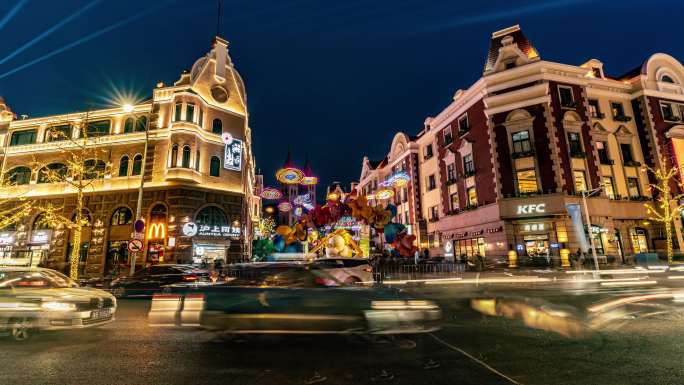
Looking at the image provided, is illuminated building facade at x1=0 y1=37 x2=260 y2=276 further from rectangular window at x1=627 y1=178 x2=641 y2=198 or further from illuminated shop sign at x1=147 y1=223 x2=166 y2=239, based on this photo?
rectangular window at x1=627 y1=178 x2=641 y2=198

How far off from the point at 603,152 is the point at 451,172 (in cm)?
1265

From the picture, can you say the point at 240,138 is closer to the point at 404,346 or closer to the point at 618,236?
the point at 404,346

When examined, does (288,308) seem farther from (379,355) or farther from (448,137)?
(448,137)

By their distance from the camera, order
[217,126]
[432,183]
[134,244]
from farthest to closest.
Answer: [432,183] → [217,126] → [134,244]

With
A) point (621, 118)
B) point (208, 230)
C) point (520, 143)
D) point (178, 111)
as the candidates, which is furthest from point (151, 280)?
point (621, 118)

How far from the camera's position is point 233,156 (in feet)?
97.2

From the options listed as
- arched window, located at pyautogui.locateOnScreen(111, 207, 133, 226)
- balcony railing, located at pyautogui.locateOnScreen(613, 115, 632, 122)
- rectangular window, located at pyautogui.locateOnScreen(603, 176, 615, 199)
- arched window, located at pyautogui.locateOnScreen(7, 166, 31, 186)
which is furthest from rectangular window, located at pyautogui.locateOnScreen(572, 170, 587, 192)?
arched window, located at pyautogui.locateOnScreen(7, 166, 31, 186)

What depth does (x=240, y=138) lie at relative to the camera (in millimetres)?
30891

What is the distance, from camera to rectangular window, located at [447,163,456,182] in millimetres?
32312

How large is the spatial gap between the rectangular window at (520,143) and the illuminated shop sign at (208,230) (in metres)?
24.7

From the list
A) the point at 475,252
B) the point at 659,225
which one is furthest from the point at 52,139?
the point at 659,225

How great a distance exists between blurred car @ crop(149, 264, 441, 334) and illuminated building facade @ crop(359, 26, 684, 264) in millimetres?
19336

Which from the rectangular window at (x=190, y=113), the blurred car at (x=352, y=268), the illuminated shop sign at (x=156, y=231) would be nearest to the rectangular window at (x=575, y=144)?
the blurred car at (x=352, y=268)

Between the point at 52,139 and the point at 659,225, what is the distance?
5458 centimetres
